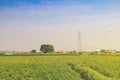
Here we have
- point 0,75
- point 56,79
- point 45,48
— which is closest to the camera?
point 56,79

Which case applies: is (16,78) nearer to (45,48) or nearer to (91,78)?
(91,78)

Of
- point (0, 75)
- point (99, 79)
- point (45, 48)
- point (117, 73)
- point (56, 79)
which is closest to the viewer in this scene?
point (99, 79)

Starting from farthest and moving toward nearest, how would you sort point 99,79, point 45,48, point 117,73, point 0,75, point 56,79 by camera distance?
point 45,48
point 117,73
point 0,75
point 56,79
point 99,79

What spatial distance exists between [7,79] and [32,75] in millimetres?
3565

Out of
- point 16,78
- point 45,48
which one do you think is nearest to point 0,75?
point 16,78

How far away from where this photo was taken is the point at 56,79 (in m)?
28.0

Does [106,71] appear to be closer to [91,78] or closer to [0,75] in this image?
[91,78]

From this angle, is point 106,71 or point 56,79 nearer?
point 56,79

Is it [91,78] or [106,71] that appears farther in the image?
[106,71]

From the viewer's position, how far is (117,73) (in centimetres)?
3281

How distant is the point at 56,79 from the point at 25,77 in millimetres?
3684

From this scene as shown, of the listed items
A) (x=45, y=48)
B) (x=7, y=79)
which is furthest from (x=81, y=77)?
(x=45, y=48)

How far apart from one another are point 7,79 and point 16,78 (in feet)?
3.54

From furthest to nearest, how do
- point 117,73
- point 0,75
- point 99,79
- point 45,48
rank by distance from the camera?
point 45,48
point 117,73
point 0,75
point 99,79
